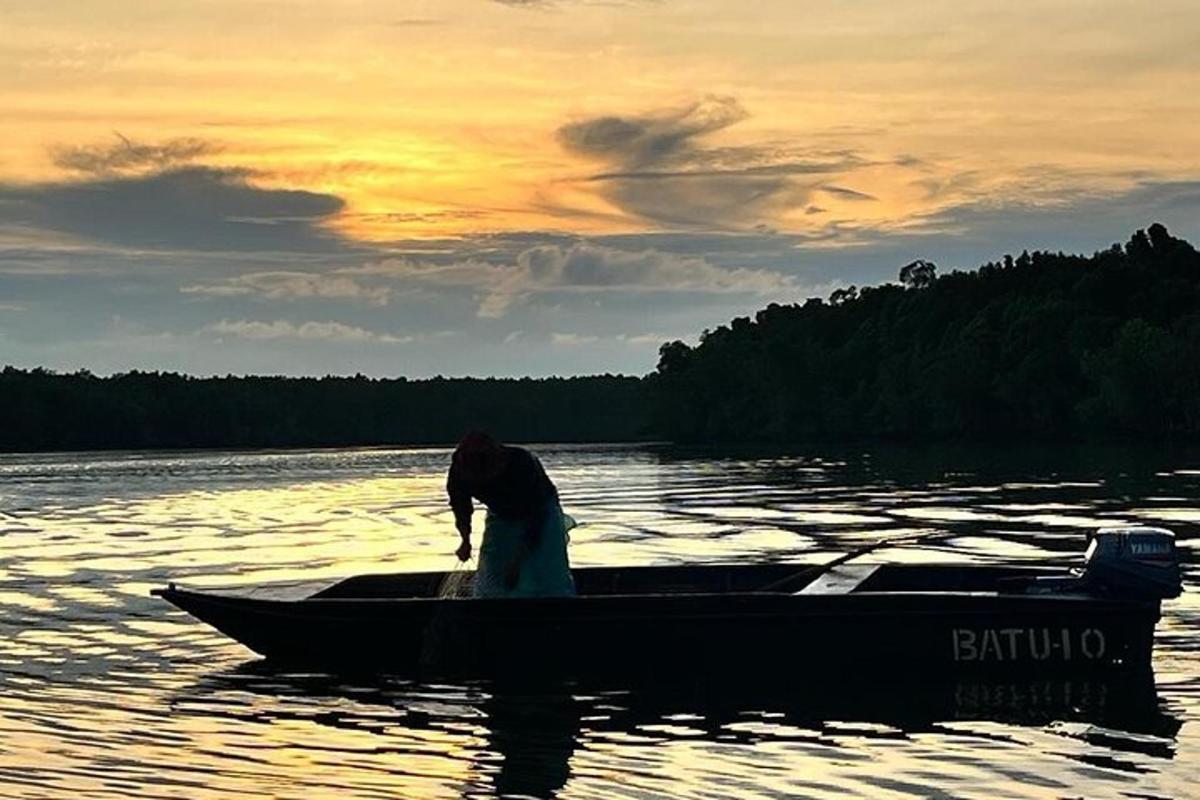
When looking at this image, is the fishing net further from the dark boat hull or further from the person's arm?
the person's arm

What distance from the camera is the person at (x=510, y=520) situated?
19500 millimetres

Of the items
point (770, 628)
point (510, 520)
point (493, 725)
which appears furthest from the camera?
point (510, 520)

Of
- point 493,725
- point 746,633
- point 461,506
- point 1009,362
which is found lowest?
point 493,725

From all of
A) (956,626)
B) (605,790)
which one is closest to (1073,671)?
(956,626)

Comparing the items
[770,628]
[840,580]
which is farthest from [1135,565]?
[770,628]

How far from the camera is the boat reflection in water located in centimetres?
1616

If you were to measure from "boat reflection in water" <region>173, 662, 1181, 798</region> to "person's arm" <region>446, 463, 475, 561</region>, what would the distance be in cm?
140

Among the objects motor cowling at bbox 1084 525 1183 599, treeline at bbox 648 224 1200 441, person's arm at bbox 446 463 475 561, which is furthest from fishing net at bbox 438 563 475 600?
treeline at bbox 648 224 1200 441

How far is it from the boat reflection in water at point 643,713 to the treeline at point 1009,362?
378 ft

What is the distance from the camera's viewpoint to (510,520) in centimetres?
1991

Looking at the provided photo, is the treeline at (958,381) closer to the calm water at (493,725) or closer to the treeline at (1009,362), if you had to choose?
the treeline at (1009,362)

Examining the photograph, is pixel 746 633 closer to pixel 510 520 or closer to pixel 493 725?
pixel 510 520

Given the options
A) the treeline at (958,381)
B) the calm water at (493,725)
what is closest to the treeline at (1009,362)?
the treeline at (958,381)

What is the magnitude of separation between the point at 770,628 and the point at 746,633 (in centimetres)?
25
